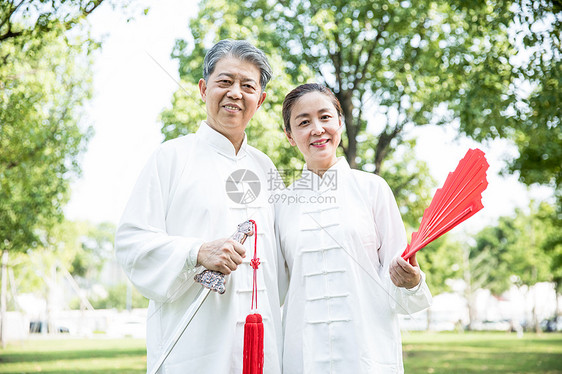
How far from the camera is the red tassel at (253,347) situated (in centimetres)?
224

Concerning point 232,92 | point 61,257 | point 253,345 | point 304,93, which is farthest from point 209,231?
point 61,257

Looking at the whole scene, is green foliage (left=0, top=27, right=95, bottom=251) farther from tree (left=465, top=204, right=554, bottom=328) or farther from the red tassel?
tree (left=465, top=204, right=554, bottom=328)

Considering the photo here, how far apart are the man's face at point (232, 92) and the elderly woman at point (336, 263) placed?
24 cm

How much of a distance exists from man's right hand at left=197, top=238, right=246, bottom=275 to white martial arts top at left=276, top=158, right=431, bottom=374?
0.48m

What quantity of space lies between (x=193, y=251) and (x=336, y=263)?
674 mm

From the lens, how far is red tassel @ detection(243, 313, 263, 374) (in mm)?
2238

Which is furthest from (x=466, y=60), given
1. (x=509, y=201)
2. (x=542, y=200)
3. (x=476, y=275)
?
(x=476, y=275)

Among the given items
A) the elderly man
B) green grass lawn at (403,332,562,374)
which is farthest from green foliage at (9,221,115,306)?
green grass lawn at (403,332,562,374)

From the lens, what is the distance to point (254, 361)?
2.24 m

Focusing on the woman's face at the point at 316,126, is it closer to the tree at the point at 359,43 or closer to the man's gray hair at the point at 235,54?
the man's gray hair at the point at 235,54

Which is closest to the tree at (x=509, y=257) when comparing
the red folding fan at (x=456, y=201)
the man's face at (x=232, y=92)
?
the red folding fan at (x=456, y=201)

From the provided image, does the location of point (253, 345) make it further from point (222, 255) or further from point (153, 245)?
point (153, 245)

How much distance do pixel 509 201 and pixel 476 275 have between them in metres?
16.2

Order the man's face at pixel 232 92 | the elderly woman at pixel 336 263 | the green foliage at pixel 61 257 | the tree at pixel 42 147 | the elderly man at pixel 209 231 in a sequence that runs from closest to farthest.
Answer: the elderly man at pixel 209 231 → the elderly woman at pixel 336 263 → the man's face at pixel 232 92 → the tree at pixel 42 147 → the green foliage at pixel 61 257
